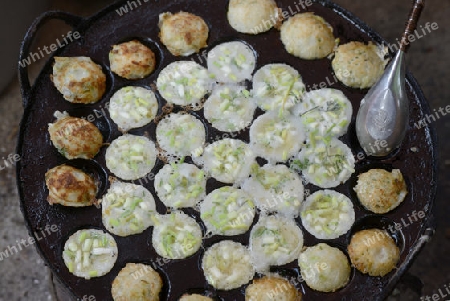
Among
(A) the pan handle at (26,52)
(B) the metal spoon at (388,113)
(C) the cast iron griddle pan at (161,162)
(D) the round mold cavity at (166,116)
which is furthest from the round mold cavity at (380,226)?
(A) the pan handle at (26,52)

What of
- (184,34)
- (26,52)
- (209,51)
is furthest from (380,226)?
(26,52)

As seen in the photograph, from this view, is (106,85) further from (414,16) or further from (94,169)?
(414,16)

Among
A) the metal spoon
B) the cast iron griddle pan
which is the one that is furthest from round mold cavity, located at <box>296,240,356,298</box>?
the metal spoon

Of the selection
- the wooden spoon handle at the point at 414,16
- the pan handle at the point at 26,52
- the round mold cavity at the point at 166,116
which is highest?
the pan handle at the point at 26,52

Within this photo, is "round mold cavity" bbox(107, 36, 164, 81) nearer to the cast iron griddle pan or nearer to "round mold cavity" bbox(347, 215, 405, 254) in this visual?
the cast iron griddle pan

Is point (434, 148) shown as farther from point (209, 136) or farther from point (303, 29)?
point (209, 136)

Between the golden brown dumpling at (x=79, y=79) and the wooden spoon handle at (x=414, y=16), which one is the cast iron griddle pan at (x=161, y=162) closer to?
the golden brown dumpling at (x=79, y=79)

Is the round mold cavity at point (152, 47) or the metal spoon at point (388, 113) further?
the round mold cavity at point (152, 47)
